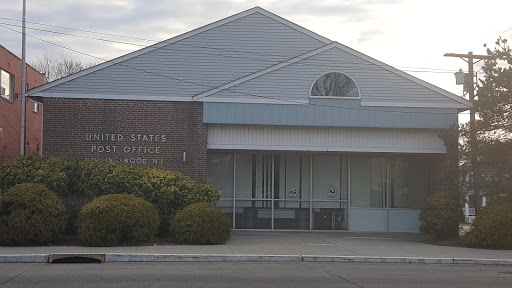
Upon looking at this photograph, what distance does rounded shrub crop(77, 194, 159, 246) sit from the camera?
15.5 m

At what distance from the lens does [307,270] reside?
12680mm

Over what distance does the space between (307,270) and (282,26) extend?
1244 cm

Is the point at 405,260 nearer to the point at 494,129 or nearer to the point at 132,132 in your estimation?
the point at 494,129

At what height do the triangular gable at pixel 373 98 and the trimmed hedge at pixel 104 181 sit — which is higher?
the triangular gable at pixel 373 98

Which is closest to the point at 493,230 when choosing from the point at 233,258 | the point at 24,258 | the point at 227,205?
the point at 233,258

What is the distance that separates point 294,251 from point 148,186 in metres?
5.05

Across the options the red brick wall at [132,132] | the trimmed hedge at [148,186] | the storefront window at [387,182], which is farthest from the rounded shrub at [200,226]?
the storefront window at [387,182]

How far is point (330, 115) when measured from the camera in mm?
21312

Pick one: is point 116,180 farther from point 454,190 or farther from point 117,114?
point 454,190

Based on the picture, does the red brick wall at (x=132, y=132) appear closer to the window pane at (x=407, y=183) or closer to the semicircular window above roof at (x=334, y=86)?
the semicircular window above roof at (x=334, y=86)

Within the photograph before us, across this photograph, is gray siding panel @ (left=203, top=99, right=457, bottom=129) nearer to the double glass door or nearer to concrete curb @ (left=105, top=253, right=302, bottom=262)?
the double glass door

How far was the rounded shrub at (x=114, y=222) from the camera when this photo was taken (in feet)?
50.9

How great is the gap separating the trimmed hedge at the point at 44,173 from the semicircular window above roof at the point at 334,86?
8.73m

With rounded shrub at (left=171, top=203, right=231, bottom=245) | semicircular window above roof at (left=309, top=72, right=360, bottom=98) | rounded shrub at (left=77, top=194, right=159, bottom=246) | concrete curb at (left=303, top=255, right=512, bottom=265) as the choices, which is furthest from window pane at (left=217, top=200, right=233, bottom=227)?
concrete curb at (left=303, top=255, right=512, bottom=265)
